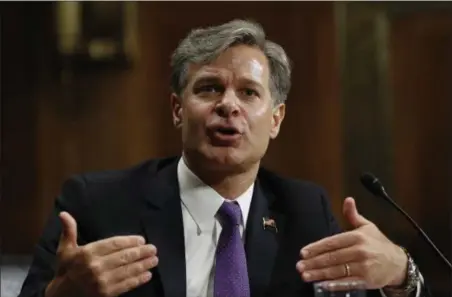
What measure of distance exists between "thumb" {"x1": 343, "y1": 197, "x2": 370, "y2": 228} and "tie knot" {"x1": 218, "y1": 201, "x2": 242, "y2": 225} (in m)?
0.24

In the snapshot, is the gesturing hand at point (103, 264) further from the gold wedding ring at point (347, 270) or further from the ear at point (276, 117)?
the ear at point (276, 117)

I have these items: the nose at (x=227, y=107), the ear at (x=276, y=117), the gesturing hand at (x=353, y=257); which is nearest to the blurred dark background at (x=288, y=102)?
the ear at (x=276, y=117)

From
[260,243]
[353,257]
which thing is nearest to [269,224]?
[260,243]

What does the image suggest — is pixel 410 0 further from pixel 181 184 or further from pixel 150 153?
Answer: pixel 181 184

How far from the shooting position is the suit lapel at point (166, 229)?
1.42 meters

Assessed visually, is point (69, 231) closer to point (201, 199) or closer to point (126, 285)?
point (126, 285)

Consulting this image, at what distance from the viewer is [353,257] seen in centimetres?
134

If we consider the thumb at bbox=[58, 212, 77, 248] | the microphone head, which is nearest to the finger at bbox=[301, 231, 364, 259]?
the microphone head

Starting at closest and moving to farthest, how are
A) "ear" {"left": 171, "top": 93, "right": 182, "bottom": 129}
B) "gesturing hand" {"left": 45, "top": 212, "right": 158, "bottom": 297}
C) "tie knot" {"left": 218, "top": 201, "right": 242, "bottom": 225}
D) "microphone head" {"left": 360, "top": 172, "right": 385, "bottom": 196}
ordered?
"gesturing hand" {"left": 45, "top": 212, "right": 158, "bottom": 297} < "microphone head" {"left": 360, "top": 172, "right": 385, "bottom": 196} < "tie knot" {"left": 218, "top": 201, "right": 242, "bottom": 225} < "ear" {"left": 171, "top": 93, "right": 182, "bottom": 129}

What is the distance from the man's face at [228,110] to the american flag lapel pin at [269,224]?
13 cm

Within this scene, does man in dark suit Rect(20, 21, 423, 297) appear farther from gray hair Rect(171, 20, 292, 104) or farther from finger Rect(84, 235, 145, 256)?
finger Rect(84, 235, 145, 256)

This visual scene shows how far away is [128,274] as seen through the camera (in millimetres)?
1248

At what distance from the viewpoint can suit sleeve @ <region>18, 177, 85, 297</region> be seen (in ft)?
4.57

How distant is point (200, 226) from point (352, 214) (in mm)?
341
